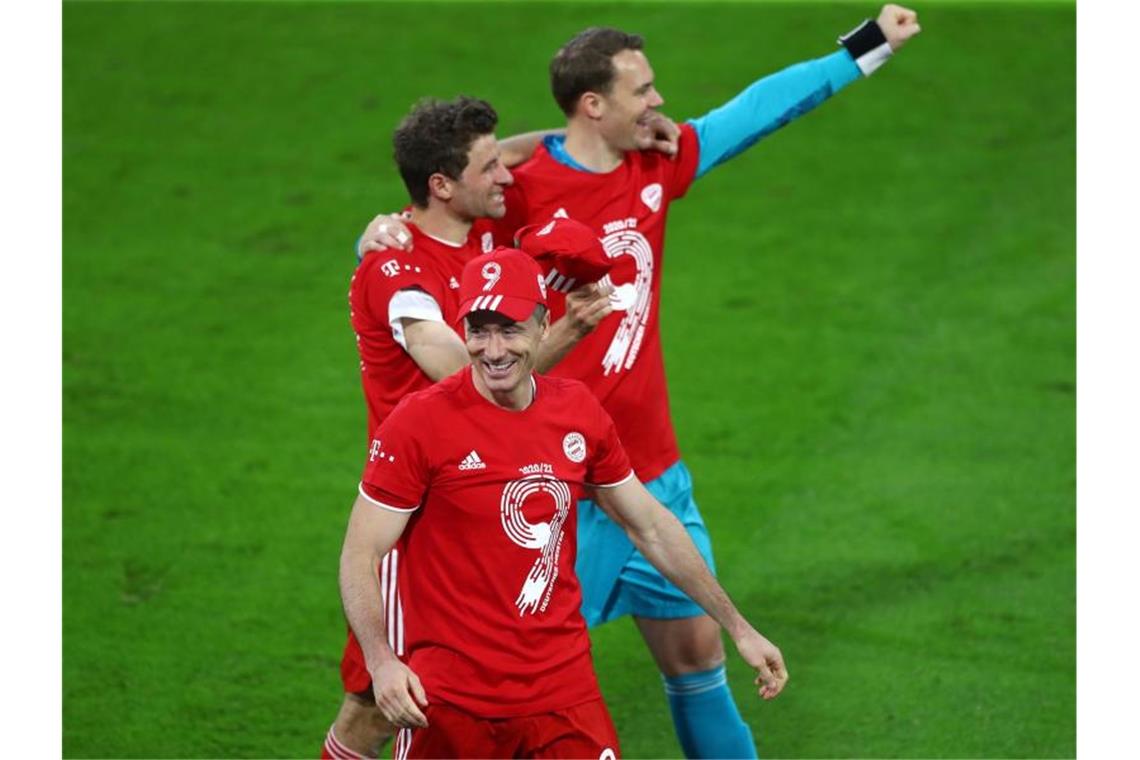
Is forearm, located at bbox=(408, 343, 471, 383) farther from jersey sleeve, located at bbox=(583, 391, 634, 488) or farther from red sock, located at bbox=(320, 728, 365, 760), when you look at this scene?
red sock, located at bbox=(320, 728, 365, 760)

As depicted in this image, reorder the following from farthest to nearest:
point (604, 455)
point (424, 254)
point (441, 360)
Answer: point (424, 254) < point (441, 360) < point (604, 455)

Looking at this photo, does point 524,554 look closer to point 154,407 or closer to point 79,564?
point 79,564

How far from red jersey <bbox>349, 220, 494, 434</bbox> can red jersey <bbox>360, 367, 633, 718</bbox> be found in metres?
0.65

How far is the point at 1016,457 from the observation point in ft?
28.4

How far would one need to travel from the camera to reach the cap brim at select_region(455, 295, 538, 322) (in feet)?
13.8

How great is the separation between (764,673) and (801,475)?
14.0ft

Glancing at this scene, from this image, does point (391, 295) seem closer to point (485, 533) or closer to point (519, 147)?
point (485, 533)

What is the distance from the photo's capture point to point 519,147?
5.74 metres

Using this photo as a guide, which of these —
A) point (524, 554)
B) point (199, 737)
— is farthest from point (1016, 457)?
point (524, 554)

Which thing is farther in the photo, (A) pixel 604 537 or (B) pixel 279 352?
(B) pixel 279 352

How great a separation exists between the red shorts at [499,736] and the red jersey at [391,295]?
101 centimetres

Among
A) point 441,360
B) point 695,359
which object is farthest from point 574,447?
point 695,359

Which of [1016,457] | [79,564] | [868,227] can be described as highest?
[79,564]

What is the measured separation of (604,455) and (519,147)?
161cm
